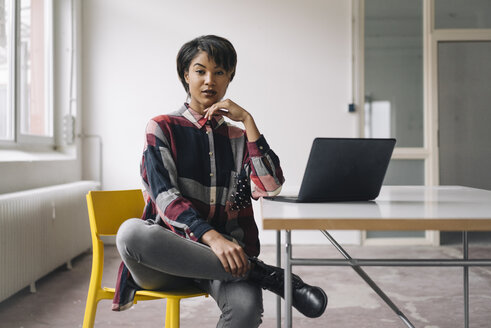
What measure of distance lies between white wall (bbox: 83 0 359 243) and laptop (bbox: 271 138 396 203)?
329 centimetres

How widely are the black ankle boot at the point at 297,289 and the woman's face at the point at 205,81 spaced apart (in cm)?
56

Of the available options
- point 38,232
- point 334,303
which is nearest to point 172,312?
point 334,303

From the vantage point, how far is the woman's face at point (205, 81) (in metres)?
1.60

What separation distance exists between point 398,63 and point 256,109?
55.4 inches

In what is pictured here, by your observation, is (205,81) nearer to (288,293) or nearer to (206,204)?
(206,204)

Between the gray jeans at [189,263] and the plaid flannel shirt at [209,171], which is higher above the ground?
the plaid flannel shirt at [209,171]

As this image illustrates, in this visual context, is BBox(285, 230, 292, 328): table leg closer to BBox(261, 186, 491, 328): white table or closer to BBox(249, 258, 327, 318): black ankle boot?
BBox(261, 186, 491, 328): white table

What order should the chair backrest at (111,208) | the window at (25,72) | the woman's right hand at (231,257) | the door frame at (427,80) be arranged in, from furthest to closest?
the door frame at (427,80) < the window at (25,72) < the chair backrest at (111,208) < the woman's right hand at (231,257)

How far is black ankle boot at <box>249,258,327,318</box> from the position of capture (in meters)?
1.22

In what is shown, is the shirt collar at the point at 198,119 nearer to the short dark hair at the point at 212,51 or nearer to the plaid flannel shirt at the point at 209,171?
the plaid flannel shirt at the point at 209,171

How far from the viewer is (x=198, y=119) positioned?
1.59m

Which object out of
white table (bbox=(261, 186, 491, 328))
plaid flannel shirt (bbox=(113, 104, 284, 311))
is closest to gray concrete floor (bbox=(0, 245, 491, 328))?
plaid flannel shirt (bbox=(113, 104, 284, 311))

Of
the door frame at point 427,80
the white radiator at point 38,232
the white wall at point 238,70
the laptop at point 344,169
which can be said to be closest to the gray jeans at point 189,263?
the laptop at point 344,169

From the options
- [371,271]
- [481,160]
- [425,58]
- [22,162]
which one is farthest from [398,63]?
[22,162]
